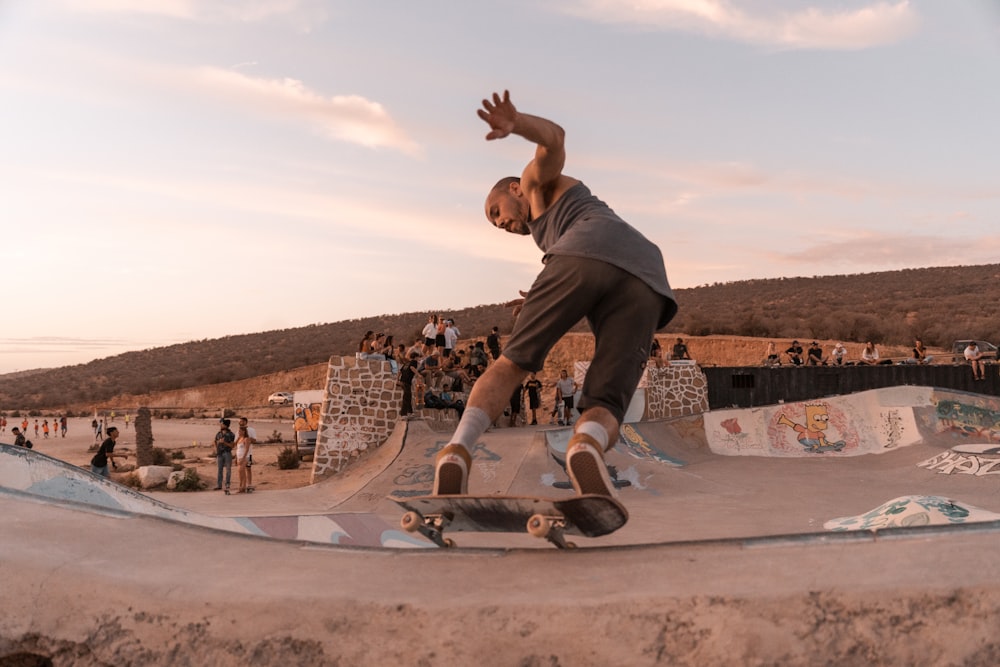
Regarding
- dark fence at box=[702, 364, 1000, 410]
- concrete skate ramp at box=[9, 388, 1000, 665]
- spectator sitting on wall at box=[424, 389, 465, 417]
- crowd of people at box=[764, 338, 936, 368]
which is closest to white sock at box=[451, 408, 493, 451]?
concrete skate ramp at box=[9, 388, 1000, 665]

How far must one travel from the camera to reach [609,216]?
3441mm

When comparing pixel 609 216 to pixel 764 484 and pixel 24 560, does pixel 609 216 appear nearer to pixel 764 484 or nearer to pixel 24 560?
pixel 24 560

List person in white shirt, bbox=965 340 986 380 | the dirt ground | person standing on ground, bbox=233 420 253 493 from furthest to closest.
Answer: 1. person in white shirt, bbox=965 340 986 380
2. the dirt ground
3. person standing on ground, bbox=233 420 253 493

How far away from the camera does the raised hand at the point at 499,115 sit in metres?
3.26

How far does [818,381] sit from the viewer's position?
23.0 meters

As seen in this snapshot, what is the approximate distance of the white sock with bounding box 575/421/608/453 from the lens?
3.16 m

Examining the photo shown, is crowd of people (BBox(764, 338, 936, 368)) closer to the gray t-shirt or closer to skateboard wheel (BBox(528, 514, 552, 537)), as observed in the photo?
the gray t-shirt

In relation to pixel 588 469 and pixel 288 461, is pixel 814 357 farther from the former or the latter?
pixel 588 469

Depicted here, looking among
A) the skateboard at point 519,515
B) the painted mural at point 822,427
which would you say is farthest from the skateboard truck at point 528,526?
the painted mural at point 822,427

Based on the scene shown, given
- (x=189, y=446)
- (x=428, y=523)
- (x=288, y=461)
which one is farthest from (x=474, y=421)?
(x=189, y=446)

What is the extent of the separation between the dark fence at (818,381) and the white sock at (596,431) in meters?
21.2

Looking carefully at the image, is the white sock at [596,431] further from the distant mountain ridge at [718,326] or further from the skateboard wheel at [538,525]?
the distant mountain ridge at [718,326]

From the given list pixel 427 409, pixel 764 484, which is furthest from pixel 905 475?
pixel 427 409

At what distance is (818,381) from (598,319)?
21440 mm
